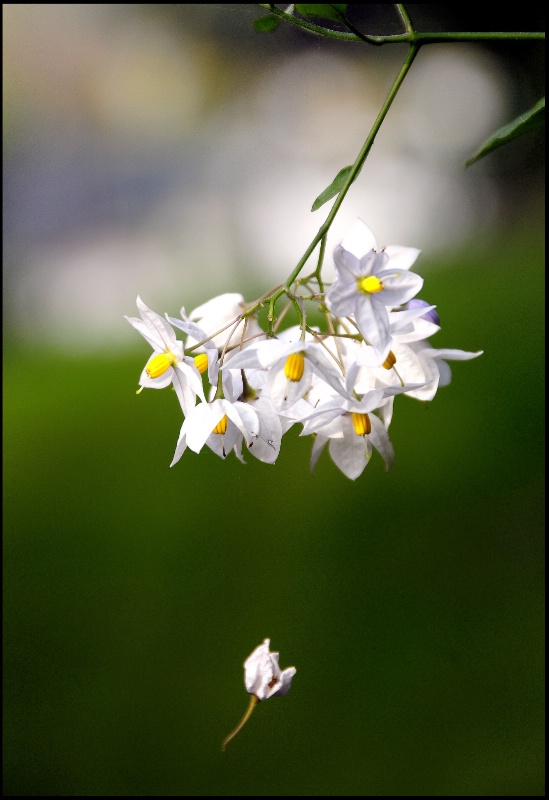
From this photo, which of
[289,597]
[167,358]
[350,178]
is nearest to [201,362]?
[167,358]

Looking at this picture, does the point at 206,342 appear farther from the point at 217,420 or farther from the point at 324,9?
the point at 324,9

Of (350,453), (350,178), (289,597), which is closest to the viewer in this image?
(350,178)

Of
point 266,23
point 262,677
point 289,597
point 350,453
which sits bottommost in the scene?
point 289,597

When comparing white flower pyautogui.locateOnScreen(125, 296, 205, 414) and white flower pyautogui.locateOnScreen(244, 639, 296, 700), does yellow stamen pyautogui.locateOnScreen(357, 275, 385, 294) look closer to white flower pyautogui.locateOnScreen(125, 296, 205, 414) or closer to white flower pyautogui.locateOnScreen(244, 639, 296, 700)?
white flower pyautogui.locateOnScreen(125, 296, 205, 414)

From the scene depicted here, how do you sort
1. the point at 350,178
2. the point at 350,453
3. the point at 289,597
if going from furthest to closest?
the point at 289,597
the point at 350,453
the point at 350,178

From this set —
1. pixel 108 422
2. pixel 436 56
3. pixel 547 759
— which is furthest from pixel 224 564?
pixel 436 56

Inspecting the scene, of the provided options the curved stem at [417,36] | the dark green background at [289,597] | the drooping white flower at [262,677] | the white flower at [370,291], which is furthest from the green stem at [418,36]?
the dark green background at [289,597]

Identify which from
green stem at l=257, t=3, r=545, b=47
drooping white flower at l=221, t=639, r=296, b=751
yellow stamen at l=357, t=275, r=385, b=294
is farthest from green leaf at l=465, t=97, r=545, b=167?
drooping white flower at l=221, t=639, r=296, b=751

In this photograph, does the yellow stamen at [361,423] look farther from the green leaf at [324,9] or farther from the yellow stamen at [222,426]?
the green leaf at [324,9]

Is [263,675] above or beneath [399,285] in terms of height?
beneath

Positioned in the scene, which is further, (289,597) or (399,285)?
(289,597)
